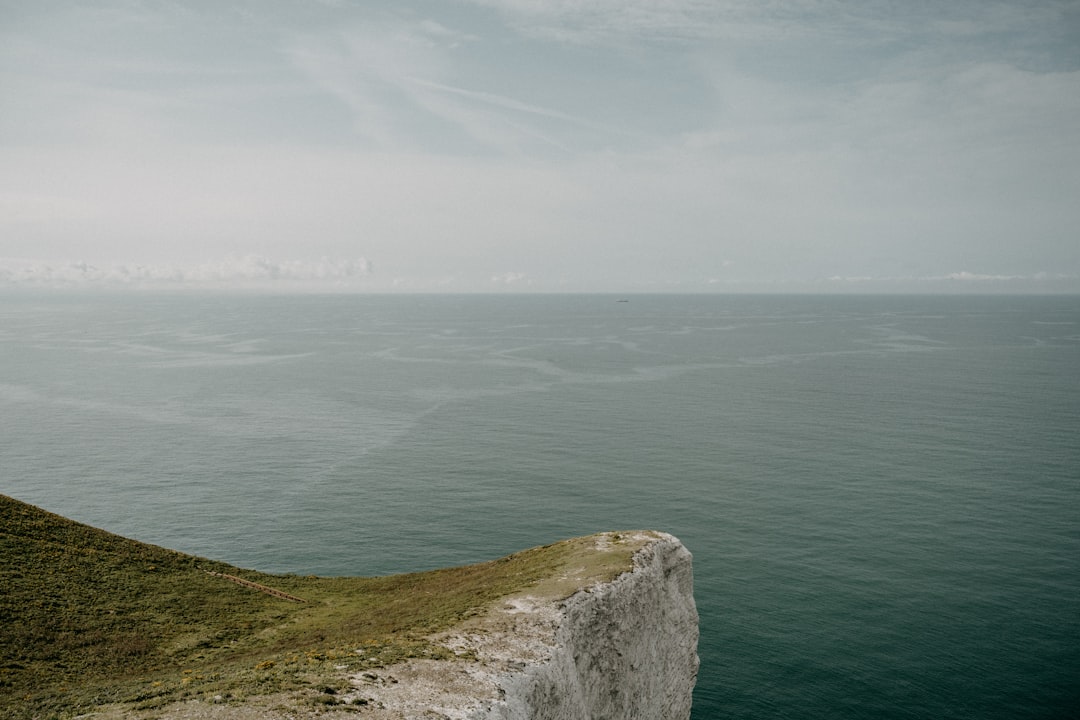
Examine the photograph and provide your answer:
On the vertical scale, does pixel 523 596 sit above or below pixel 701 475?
above

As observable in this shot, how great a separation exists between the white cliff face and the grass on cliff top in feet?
5.17

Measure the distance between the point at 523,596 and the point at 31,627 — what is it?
2702 cm

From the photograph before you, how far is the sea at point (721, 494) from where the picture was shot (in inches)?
2056

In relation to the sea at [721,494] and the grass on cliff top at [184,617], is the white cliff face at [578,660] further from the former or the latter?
the sea at [721,494]

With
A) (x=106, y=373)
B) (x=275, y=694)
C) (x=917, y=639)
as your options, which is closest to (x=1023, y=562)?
(x=917, y=639)

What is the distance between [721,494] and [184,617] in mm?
68097

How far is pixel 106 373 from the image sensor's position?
189 m

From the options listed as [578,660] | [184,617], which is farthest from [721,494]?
[184,617]

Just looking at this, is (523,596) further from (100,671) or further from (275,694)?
(100,671)

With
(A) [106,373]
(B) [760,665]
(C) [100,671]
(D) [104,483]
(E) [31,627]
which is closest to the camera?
(C) [100,671]

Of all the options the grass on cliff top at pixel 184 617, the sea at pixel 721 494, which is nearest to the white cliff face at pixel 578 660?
the grass on cliff top at pixel 184 617

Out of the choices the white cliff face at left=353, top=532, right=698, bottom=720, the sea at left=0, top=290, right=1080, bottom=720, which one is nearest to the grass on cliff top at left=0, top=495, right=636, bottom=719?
the white cliff face at left=353, top=532, right=698, bottom=720

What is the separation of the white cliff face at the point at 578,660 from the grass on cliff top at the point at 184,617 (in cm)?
157

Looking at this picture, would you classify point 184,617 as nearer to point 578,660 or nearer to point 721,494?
point 578,660
